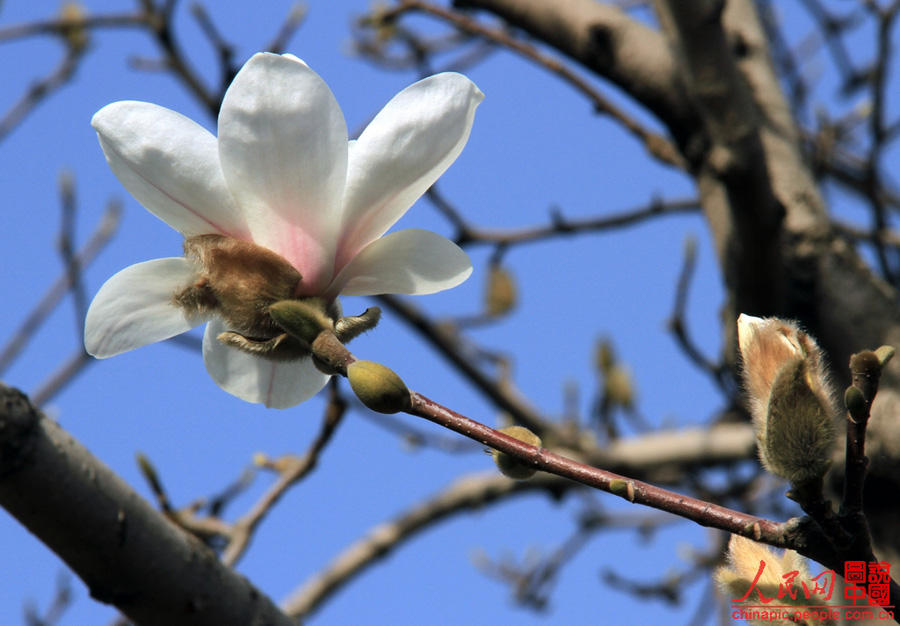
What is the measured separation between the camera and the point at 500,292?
2.53m

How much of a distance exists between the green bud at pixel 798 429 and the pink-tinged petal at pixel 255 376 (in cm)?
41

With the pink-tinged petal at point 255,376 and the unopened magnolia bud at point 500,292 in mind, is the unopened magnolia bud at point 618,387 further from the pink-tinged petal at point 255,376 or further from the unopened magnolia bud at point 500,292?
the pink-tinged petal at point 255,376

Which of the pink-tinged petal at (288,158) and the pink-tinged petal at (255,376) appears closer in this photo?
the pink-tinged petal at (288,158)

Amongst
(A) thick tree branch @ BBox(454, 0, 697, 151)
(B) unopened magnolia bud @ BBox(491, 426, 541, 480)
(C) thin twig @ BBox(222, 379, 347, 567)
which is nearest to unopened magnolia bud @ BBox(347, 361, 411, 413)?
(B) unopened magnolia bud @ BBox(491, 426, 541, 480)

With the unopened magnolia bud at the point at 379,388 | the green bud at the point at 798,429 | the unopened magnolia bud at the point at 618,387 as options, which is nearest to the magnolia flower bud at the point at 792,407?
the green bud at the point at 798,429

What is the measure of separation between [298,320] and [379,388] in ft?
0.43

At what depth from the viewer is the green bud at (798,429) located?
584 mm

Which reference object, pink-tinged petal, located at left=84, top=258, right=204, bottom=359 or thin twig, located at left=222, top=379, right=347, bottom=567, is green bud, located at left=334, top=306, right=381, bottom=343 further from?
thin twig, located at left=222, top=379, right=347, bottom=567

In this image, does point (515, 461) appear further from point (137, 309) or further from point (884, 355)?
point (137, 309)

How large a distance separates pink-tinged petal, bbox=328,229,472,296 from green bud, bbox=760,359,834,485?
295mm

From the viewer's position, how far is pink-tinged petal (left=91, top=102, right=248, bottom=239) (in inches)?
27.8

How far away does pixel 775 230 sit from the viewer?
133cm

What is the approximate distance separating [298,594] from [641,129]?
6.02 ft

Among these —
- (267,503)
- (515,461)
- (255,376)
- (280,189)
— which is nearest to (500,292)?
(267,503)
